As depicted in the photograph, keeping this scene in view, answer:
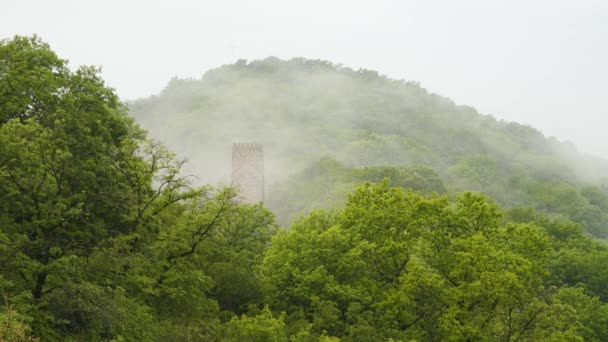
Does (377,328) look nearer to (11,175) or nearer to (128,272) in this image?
(128,272)

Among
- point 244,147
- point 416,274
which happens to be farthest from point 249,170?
point 416,274

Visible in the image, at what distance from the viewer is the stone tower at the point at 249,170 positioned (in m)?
71.1

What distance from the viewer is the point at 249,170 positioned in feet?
236

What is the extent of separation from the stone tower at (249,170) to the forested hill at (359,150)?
9.32 m

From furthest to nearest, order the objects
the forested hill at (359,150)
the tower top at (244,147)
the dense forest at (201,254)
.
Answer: the forested hill at (359,150)
the tower top at (244,147)
the dense forest at (201,254)

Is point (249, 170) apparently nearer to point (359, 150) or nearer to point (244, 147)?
point (244, 147)

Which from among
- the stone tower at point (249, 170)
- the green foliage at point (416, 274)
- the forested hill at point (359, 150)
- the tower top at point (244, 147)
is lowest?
the green foliage at point (416, 274)

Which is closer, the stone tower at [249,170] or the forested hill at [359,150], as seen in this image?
the stone tower at [249,170]

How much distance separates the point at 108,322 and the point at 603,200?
444 ft

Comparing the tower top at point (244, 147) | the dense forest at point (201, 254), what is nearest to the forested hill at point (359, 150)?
the tower top at point (244, 147)

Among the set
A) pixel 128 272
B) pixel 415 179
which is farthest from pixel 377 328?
pixel 415 179

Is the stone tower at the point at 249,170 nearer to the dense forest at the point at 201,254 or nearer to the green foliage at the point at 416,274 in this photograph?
the dense forest at the point at 201,254

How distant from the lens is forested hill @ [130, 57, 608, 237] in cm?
10000

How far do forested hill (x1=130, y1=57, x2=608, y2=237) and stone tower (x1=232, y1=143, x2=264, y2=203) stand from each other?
9.32 metres
